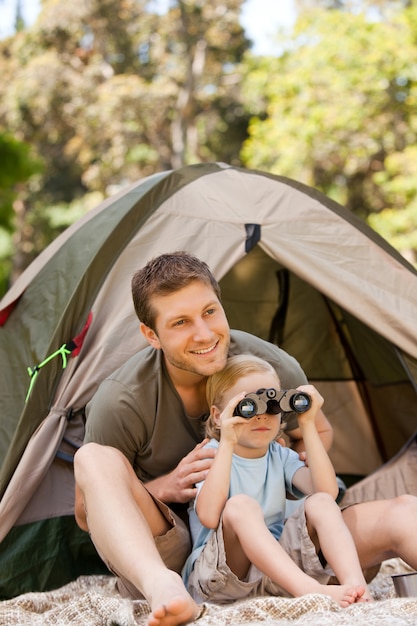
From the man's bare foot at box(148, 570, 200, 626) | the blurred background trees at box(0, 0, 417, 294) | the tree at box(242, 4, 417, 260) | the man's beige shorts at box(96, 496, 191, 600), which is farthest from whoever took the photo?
the blurred background trees at box(0, 0, 417, 294)

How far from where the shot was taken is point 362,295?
2752 millimetres

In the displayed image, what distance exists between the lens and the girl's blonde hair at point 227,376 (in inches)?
88.2

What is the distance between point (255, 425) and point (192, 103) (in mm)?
16137

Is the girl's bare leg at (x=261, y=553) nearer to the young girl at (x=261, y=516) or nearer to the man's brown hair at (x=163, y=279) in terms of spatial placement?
the young girl at (x=261, y=516)

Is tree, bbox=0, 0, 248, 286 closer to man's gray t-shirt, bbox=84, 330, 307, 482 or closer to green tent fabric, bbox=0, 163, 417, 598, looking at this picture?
green tent fabric, bbox=0, 163, 417, 598

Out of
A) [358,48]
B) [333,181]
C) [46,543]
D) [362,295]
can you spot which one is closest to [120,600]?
[46,543]

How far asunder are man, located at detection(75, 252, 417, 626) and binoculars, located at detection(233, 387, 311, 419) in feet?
0.68

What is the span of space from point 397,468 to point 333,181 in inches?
473

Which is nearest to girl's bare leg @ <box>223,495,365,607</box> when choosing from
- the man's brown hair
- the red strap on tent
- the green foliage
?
the man's brown hair

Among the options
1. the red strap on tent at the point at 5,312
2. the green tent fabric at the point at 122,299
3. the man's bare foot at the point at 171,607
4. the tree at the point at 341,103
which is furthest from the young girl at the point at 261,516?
the tree at the point at 341,103

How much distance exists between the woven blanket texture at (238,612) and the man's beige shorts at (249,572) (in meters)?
0.06

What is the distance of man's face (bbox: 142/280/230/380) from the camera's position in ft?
7.16

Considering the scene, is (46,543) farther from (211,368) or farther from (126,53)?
(126,53)

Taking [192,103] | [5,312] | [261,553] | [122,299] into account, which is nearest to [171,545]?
[261,553]
